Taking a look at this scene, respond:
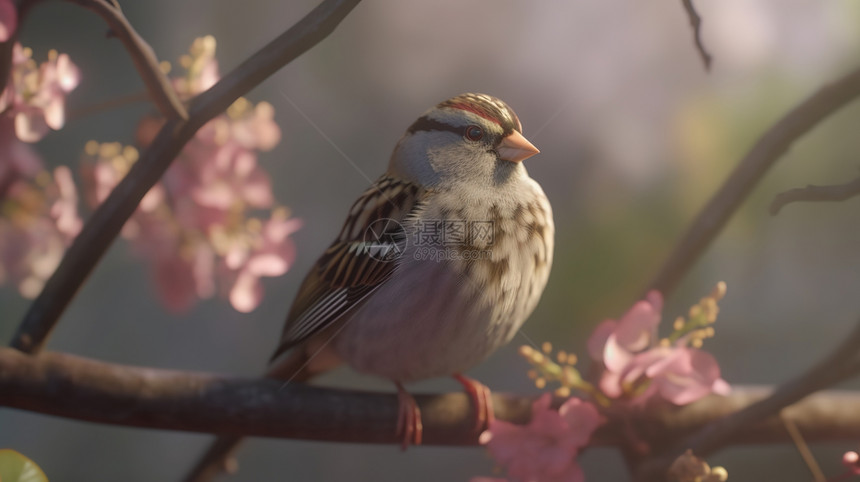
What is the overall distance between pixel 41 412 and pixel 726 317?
0.72 meters

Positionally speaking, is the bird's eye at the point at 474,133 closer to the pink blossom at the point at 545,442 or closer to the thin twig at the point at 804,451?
the pink blossom at the point at 545,442

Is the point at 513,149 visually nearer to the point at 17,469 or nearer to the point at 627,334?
the point at 627,334

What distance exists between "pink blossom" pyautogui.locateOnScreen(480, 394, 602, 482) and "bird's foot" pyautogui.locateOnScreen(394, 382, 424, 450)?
0.24ft

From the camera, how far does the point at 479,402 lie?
0.72 metres

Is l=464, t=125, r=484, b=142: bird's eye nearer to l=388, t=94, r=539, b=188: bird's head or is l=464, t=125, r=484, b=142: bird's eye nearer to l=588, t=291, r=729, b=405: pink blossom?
l=388, t=94, r=539, b=188: bird's head

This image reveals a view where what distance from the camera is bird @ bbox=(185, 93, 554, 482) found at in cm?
66

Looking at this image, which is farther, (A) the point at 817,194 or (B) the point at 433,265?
(A) the point at 817,194

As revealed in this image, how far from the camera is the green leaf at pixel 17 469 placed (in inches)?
27.5

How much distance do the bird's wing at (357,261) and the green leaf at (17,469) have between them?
0.27 metres

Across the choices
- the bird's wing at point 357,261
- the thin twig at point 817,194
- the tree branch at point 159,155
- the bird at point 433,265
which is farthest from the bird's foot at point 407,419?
the thin twig at point 817,194

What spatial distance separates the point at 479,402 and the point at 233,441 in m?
0.26

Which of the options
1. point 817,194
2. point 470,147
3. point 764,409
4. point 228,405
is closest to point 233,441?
point 228,405

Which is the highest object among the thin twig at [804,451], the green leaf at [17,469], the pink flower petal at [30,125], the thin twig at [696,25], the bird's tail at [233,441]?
the thin twig at [696,25]

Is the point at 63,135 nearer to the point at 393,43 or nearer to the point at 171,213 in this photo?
the point at 171,213
